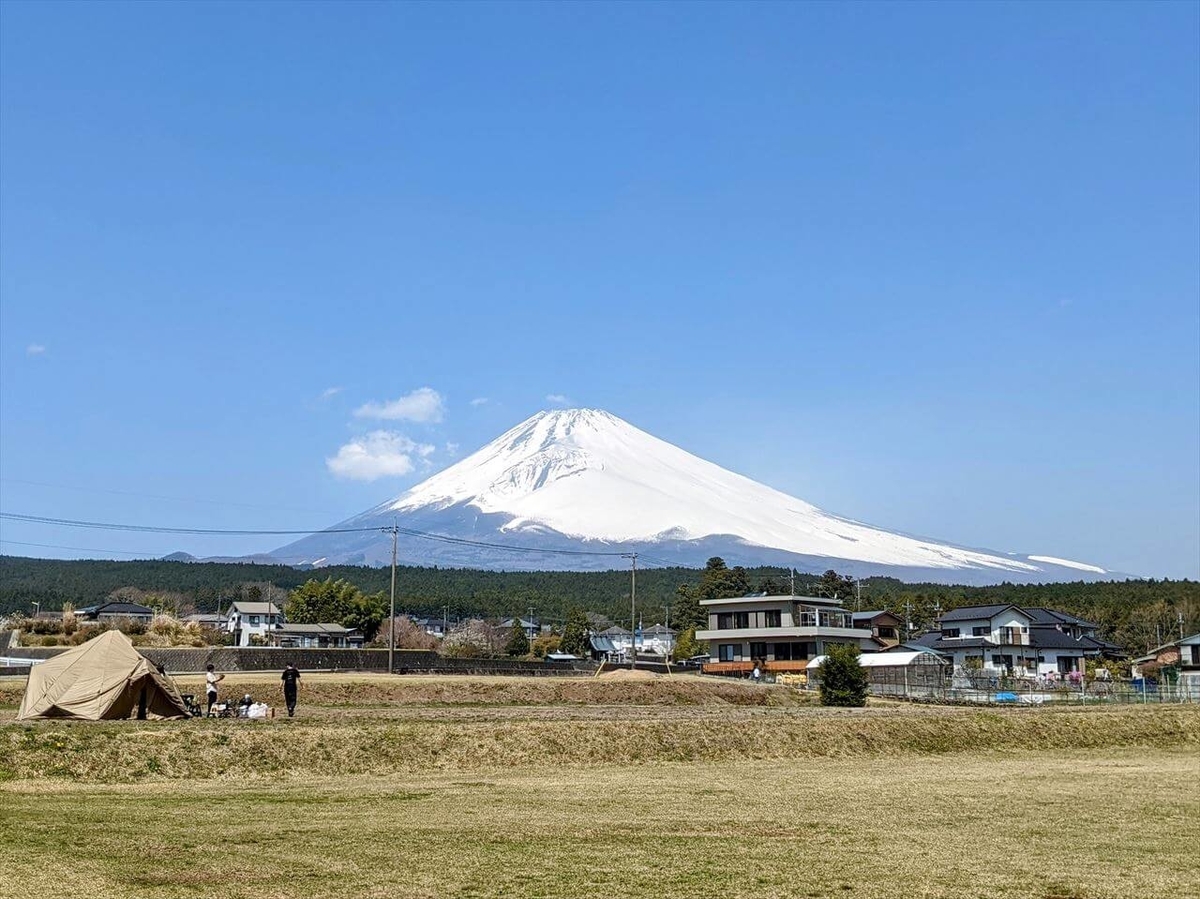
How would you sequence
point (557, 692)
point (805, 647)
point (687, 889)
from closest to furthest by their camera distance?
1. point (687, 889)
2. point (557, 692)
3. point (805, 647)

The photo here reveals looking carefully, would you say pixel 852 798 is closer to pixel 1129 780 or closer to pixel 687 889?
pixel 1129 780

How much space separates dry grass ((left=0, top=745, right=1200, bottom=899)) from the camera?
13.9m

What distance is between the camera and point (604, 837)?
17969mm

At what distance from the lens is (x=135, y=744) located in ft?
87.5

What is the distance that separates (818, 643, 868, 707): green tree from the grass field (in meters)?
10.5

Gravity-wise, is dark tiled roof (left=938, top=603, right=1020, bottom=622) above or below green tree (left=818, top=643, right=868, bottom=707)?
above

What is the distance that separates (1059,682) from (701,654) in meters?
49.9

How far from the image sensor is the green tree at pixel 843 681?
52.2 m

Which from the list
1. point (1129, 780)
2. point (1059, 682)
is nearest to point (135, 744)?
point (1129, 780)

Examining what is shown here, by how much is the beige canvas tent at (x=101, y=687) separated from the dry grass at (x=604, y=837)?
351 inches

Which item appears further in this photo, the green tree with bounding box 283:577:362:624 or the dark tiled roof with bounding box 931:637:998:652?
the green tree with bounding box 283:577:362:624

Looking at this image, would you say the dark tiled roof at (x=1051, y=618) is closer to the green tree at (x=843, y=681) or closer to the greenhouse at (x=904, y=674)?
the greenhouse at (x=904, y=674)

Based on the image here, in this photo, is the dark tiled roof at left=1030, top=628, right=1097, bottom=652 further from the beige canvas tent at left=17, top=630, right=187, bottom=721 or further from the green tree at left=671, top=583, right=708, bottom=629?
the beige canvas tent at left=17, top=630, right=187, bottom=721

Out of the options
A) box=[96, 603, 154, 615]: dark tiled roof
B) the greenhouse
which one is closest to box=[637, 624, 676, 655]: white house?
box=[96, 603, 154, 615]: dark tiled roof
